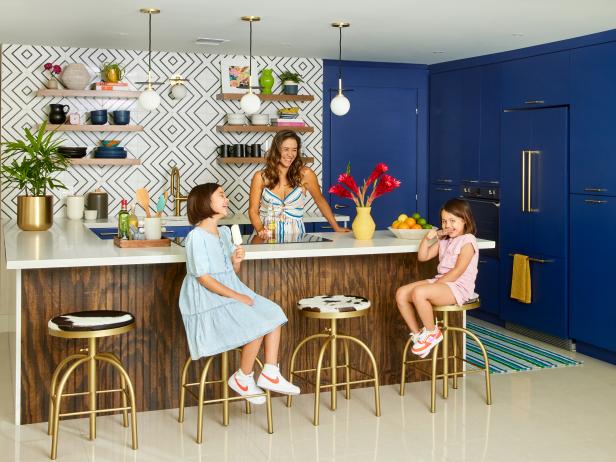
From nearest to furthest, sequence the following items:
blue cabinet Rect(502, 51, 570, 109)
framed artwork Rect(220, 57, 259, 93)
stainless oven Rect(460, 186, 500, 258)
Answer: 1. blue cabinet Rect(502, 51, 570, 109)
2. stainless oven Rect(460, 186, 500, 258)
3. framed artwork Rect(220, 57, 259, 93)

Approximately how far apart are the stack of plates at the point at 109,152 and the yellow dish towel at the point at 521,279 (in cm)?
324

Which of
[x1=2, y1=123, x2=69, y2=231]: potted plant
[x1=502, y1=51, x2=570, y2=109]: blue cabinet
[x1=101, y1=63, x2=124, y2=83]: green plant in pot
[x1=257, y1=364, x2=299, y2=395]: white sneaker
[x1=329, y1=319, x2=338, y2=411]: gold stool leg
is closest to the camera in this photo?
[x1=257, y1=364, x2=299, y2=395]: white sneaker

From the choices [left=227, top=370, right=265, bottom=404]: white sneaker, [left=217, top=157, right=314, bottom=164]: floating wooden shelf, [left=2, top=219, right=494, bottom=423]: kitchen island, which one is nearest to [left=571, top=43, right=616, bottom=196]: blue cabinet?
[left=2, top=219, right=494, bottom=423]: kitchen island

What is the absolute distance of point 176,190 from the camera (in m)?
6.90

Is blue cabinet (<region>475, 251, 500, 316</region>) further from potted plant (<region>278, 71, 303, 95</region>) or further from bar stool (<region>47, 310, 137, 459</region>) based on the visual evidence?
bar stool (<region>47, 310, 137, 459</region>)

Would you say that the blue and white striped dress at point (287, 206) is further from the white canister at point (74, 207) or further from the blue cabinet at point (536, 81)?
the blue cabinet at point (536, 81)

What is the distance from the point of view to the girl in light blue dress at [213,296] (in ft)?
12.6

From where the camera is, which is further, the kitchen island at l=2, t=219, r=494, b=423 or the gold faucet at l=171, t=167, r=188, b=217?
the gold faucet at l=171, t=167, r=188, b=217

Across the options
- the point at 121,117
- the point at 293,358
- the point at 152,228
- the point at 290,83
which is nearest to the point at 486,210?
the point at 290,83

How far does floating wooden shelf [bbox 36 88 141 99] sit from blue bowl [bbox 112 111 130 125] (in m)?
0.14

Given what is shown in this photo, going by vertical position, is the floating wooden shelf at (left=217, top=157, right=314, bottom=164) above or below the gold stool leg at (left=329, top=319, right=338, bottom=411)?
above

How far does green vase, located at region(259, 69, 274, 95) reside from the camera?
273 inches

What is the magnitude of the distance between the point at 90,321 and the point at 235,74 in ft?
12.3

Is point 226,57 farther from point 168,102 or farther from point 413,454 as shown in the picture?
point 413,454
